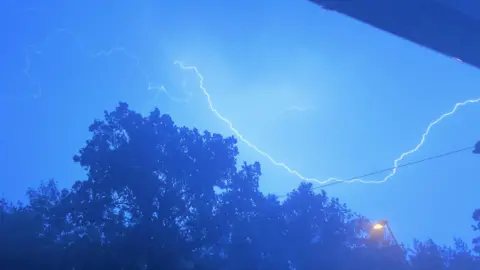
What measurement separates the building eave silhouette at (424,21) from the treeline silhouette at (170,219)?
1118 cm

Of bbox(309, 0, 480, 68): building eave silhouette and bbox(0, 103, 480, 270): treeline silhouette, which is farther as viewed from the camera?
bbox(0, 103, 480, 270): treeline silhouette

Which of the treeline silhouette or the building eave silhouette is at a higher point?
the treeline silhouette

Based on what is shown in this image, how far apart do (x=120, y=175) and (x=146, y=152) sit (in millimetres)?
1501

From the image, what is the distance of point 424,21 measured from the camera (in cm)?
373

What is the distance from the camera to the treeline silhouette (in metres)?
12.6

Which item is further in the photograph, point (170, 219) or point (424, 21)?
point (170, 219)

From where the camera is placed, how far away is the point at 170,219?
13820mm

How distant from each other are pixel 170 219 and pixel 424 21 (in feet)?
39.7

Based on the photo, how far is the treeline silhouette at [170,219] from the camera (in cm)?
1262

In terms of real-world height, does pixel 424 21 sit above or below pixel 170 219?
below

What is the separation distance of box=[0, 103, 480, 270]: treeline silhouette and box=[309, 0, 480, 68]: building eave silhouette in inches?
440

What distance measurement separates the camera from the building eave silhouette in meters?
3.53

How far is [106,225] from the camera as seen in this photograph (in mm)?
13203

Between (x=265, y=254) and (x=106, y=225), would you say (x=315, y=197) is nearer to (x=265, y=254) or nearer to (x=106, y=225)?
(x=265, y=254)
